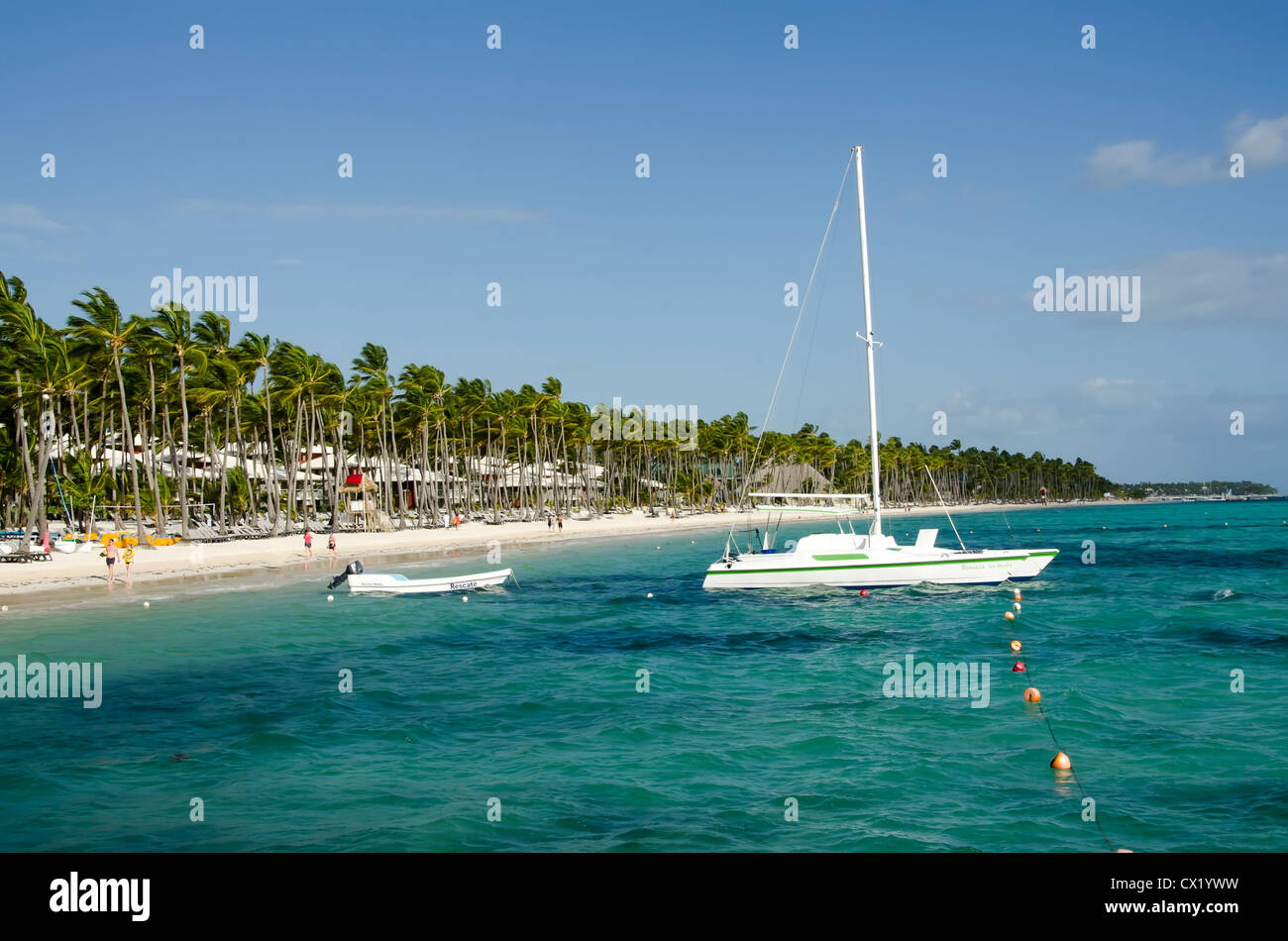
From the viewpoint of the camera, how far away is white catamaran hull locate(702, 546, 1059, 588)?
35.2 m

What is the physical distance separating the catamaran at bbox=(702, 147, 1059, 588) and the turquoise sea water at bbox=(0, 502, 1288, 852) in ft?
5.45

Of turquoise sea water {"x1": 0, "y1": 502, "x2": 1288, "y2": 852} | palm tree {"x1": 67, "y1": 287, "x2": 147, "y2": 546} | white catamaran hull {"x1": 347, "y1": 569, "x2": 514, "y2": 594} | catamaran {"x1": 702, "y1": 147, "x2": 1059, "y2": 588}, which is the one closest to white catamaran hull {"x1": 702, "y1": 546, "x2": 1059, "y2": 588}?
catamaran {"x1": 702, "y1": 147, "x2": 1059, "y2": 588}

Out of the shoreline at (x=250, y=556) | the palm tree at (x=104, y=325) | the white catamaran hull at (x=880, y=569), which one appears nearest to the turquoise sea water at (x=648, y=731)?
the white catamaran hull at (x=880, y=569)

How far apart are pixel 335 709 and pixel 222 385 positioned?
63284mm

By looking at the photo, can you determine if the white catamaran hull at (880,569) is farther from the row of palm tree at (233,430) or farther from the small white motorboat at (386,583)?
the small white motorboat at (386,583)

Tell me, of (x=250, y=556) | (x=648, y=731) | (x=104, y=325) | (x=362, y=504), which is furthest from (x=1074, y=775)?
(x=362, y=504)

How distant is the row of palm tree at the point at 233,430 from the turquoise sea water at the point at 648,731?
9901mm

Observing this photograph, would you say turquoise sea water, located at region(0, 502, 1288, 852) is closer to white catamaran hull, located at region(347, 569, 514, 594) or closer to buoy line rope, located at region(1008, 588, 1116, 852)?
buoy line rope, located at region(1008, 588, 1116, 852)

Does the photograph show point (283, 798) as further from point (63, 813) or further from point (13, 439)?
point (13, 439)

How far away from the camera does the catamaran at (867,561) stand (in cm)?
3528

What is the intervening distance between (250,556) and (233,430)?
55.0m

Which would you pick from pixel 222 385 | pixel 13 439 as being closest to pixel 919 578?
pixel 222 385

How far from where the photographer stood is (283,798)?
13.7 m

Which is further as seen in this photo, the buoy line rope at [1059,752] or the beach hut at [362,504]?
the beach hut at [362,504]
